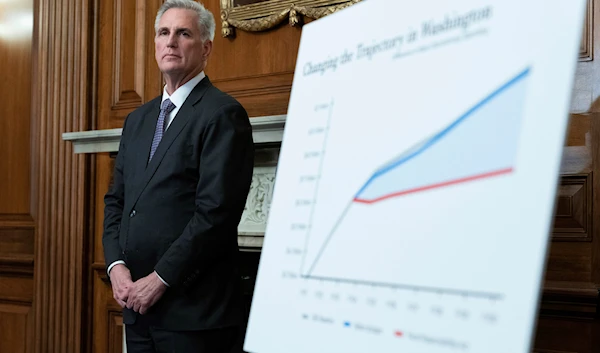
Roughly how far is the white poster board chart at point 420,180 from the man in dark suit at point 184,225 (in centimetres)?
72

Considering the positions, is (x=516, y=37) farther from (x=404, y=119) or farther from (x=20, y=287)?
(x=20, y=287)

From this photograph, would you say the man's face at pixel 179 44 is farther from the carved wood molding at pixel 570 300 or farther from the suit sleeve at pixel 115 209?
the carved wood molding at pixel 570 300

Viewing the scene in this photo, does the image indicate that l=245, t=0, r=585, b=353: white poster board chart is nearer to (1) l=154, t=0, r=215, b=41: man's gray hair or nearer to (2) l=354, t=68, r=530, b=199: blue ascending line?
(2) l=354, t=68, r=530, b=199: blue ascending line

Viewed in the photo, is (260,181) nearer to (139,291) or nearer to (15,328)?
(139,291)

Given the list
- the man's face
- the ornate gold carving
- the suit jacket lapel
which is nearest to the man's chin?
the man's face

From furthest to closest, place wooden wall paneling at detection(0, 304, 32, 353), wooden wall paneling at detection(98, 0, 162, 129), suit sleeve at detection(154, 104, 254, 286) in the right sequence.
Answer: wooden wall paneling at detection(0, 304, 32, 353)
wooden wall paneling at detection(98, 0, 162, 129)
suit sleeve at detection(154, 104, 254, 286)

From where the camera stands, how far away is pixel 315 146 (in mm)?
1304

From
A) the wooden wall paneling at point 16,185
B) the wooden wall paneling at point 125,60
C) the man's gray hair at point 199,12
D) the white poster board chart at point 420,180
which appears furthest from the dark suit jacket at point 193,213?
the wooden wall paneling at point 16,185

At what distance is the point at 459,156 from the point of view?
1020mm

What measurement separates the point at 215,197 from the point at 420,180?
3.48 ft

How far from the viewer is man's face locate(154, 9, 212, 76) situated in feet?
7.58

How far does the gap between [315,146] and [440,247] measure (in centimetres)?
38

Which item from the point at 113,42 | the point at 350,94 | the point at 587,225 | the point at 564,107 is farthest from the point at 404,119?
the point at 113,42

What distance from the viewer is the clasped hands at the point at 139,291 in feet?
6.75
